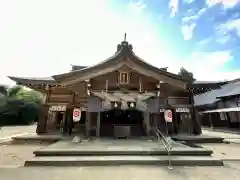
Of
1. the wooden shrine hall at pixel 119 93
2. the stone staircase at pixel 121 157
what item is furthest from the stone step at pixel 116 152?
the wooden shrine hall at pixel 119 93

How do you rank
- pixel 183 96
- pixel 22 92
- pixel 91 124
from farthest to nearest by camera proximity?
1. pixel 22 92
2. pixel 183 96
3. pixel 91 124

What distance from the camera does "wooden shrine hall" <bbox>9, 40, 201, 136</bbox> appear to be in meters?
12.2

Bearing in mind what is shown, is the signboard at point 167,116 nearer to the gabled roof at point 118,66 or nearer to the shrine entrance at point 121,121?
the shrine entrance at point 121,121

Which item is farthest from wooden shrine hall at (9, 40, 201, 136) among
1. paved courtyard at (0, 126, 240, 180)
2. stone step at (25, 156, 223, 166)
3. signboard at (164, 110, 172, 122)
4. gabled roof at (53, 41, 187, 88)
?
paved courtyard at (0, 126, 240, 180)

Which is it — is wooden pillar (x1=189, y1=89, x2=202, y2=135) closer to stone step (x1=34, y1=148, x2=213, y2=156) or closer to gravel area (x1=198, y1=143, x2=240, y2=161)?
gravel area (x1=198, y1=143, x2=240, y2=161)

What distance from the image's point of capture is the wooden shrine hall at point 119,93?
40.2ft

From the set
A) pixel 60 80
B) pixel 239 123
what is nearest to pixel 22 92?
pixel 60 80

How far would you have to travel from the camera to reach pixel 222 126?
1045 inches

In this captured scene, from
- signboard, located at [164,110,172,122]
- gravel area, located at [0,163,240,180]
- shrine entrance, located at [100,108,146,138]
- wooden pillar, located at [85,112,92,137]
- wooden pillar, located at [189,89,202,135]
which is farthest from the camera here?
wooden pillar, located at [189,89,202,135]

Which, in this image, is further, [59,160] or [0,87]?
[0,87]

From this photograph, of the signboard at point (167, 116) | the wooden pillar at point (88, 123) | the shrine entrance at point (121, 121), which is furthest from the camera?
the shrine entrance at point (121, 121)

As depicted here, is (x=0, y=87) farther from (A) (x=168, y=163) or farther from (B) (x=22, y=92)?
(A) (x=168, y=163)

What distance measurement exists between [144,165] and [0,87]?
2074 inches

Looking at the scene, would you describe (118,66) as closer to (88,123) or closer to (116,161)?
(88,123)
